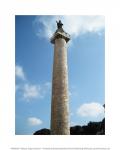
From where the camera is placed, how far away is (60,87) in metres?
11.2

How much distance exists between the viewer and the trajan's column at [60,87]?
34.6 feet

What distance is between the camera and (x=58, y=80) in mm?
11352

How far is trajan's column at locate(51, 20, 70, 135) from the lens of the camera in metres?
10.5
